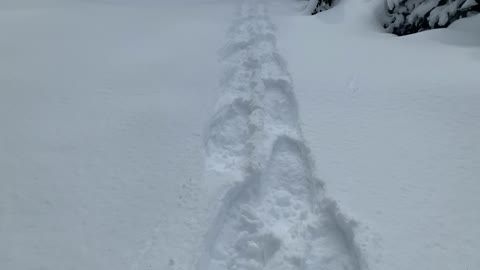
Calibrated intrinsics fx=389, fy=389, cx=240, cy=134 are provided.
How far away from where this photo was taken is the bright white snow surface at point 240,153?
8.59ft

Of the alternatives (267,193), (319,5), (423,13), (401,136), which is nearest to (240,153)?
(267,193)

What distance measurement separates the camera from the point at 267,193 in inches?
128

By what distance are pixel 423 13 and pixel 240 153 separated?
4012 millimetres

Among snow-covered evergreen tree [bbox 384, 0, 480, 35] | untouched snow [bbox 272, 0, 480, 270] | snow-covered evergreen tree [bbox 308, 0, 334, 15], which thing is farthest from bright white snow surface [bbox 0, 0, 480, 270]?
snow-covered evergreen tree [bbox 308, 0, 334, 15]

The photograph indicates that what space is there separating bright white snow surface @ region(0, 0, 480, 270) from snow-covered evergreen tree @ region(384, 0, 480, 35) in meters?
0.25

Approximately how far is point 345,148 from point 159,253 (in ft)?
6.15

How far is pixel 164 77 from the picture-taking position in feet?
15.8

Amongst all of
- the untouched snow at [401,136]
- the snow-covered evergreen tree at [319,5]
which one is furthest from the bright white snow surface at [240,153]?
the snow-covered evergreen tree at [319,5]

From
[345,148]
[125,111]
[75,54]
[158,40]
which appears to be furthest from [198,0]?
[345,148]

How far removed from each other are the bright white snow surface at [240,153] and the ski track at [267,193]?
0.05ft

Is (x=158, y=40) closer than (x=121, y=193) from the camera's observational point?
No

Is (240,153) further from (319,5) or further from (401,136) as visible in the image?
(319,5)

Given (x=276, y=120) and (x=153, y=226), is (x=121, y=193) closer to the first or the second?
(x=153, y=226)

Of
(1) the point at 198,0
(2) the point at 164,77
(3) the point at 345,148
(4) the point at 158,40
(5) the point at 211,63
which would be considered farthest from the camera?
(1) the point at 198,0
